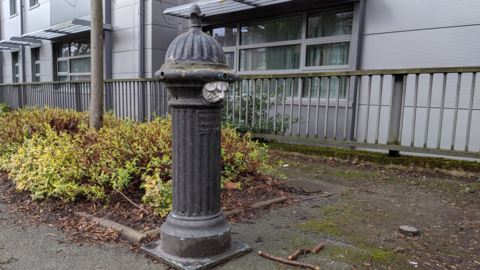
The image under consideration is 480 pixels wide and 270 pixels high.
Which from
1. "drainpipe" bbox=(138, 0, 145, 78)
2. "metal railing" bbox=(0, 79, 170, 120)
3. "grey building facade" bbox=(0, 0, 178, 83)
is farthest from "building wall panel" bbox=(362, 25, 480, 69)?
"drainpipe" bbox=(138, 0, 145, 78)

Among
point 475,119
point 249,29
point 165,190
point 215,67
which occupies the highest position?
point 249,29

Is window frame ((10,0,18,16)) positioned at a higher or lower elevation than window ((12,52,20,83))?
higher

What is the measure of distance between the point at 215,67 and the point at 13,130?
15.9ft

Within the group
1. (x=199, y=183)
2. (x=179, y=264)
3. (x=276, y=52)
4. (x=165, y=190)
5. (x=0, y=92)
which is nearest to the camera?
(x=179, y=264)

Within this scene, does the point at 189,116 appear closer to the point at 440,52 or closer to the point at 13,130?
the point at 13,130

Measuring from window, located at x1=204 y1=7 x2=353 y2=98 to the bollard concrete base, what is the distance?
6.12 m

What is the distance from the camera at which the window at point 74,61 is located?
45.3 ft

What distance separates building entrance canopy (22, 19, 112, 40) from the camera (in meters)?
11.3

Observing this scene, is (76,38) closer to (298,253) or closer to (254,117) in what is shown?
(254,117)

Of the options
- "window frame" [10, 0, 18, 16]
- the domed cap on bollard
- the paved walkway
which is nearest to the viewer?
the domed cap on bollard

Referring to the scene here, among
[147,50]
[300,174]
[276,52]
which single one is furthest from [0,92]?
[300,174]

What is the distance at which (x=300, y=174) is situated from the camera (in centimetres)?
520

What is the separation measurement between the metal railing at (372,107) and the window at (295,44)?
0.43 meters

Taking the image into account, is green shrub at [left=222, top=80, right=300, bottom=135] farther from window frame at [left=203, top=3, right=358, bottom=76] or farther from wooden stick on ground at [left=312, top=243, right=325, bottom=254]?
wooden stick on ground at [left=312, top=243, right=325, bottom=254]
